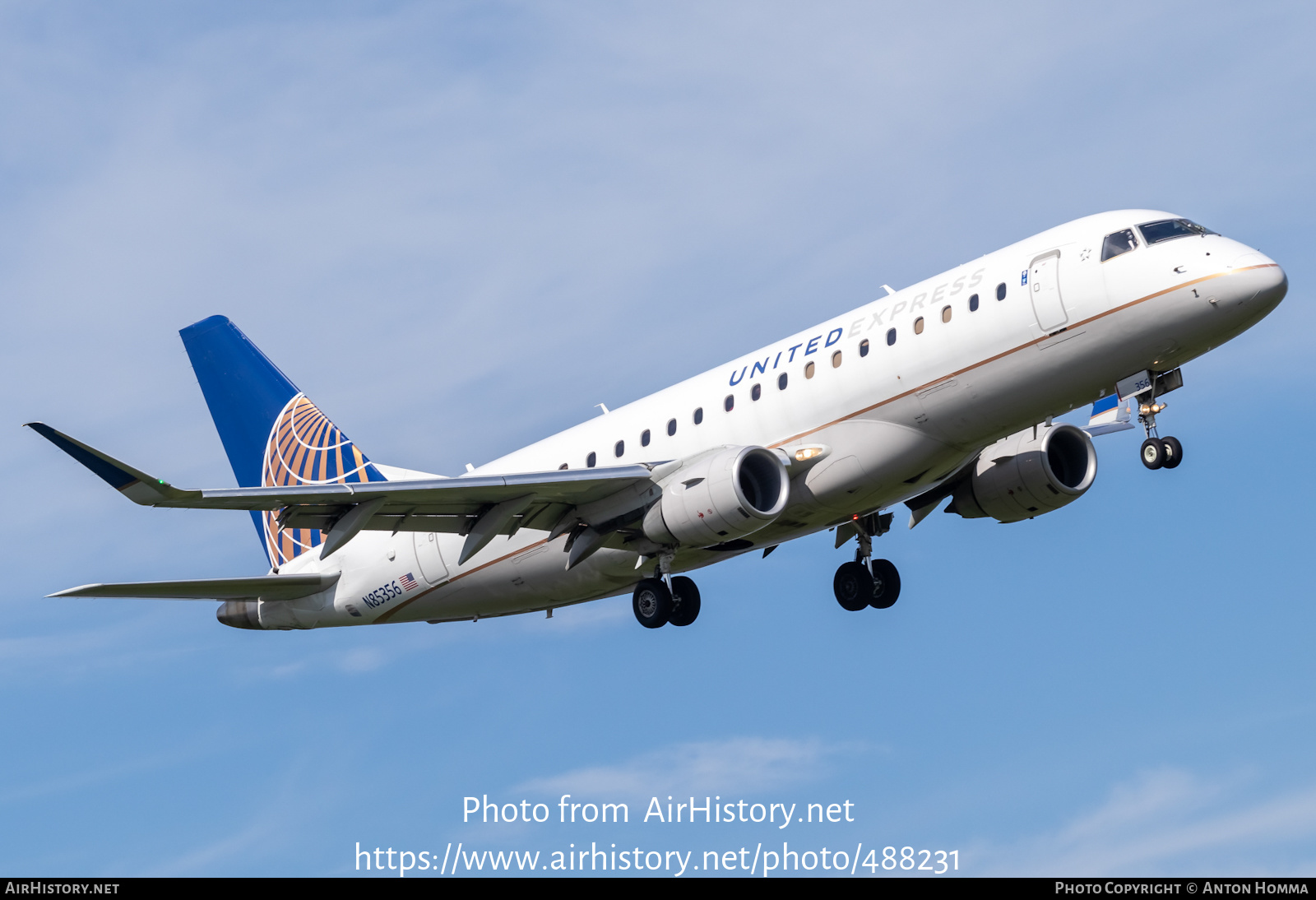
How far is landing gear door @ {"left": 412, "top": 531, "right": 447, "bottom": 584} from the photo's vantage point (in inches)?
1225

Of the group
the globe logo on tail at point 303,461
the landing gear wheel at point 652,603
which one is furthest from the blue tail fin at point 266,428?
the landing gear wheel at point 652,603

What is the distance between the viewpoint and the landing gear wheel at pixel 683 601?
28.5 m

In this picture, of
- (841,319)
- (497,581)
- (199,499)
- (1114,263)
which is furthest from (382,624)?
(1114,263)

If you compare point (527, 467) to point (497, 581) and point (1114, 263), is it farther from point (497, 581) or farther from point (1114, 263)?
point (1114, 263)

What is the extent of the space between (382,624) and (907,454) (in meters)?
12.2

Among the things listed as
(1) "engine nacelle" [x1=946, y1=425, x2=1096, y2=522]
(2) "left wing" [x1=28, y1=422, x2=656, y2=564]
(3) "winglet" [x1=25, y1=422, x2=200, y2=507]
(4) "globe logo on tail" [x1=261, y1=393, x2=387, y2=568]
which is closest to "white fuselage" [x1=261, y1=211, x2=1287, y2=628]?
(2) "left wing" [x1=28, y1=422, x2=656, y2=564]

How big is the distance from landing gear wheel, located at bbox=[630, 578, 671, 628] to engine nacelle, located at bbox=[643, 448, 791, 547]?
1.30 metres

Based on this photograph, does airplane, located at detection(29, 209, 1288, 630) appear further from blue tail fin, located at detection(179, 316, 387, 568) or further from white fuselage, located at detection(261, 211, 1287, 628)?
blue tail fin, located at detection(179, 316, 387, 568)

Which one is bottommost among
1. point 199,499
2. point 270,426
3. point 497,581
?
point 199,499

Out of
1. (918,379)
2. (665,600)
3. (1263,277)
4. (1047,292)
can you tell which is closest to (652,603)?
(665,600)

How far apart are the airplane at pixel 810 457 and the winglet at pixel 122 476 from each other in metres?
0.04

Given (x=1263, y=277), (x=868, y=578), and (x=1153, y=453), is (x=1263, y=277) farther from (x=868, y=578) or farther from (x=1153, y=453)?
(x=868, y=578)

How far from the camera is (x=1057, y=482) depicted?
29078 millimetres

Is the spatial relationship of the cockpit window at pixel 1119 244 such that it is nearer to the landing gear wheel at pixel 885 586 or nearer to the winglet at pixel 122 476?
the landing gear wheel at pixel 885 586
